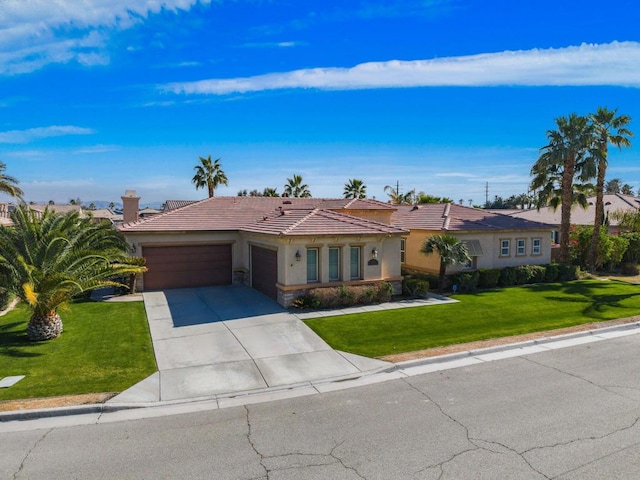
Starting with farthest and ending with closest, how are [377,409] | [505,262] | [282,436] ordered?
[505,262] → [377,409] → [282,436]

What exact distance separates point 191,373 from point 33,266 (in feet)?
18.6

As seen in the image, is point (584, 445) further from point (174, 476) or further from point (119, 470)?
point (119, 470)

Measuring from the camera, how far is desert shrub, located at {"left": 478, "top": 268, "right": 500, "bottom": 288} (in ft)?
73.4

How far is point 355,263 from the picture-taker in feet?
61.0

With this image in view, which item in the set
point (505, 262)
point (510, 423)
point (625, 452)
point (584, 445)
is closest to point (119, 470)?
point (510, 423)

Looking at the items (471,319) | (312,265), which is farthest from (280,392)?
(471,319)

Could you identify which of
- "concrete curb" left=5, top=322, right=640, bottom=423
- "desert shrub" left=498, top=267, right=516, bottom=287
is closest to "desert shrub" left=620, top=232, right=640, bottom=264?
"desert shrub" left=498, top=267, right=516, bottom=287

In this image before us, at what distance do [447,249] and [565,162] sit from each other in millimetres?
11614

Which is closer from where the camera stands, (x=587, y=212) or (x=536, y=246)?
(x=536, y=246)

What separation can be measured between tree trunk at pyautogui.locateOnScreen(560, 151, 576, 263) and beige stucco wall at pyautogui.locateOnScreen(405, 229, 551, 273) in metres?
1.56

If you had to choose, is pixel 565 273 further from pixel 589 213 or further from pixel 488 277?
pixel 589 213

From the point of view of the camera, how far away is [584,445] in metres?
7.13

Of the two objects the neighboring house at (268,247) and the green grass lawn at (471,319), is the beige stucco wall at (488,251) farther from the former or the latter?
the green grass lawn at (471,319)

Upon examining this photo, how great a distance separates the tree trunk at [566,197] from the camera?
2580cm
